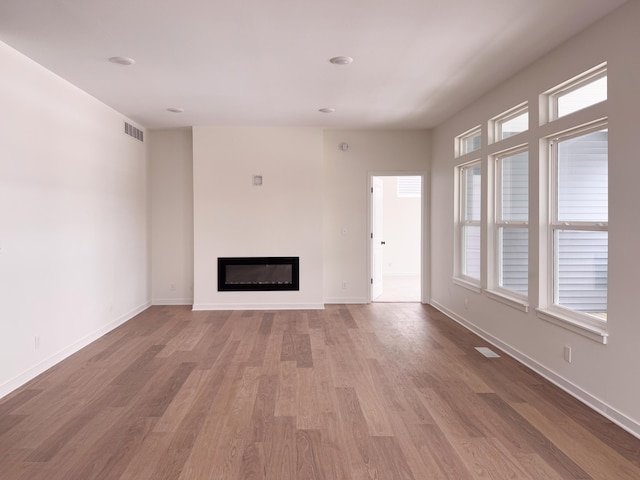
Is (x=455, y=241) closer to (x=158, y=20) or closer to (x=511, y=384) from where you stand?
(x=511, y=384)

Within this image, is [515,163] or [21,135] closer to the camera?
[21,135]

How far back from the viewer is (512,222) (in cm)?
432

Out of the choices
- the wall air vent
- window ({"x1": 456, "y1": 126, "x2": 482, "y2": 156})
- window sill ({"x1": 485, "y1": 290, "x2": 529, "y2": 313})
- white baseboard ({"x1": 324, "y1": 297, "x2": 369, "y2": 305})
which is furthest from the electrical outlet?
the wall air vent

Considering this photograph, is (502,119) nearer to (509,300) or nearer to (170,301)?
(509,300)

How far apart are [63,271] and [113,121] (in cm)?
206

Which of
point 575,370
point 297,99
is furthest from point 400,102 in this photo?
point 575,370

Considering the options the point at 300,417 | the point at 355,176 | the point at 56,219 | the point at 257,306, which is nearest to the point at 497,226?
the point at 355,176

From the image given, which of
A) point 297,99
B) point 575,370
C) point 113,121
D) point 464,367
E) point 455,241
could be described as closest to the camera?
point 575,370

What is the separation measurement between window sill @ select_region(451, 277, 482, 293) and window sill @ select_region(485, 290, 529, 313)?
30 centimetres

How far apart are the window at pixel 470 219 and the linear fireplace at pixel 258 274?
229cm

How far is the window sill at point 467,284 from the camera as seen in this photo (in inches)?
196

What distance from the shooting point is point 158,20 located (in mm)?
2963

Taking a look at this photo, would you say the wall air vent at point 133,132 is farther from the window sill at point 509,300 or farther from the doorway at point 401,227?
the doorway at point 401,227

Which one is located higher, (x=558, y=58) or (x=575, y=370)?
(x=558, y=58)
